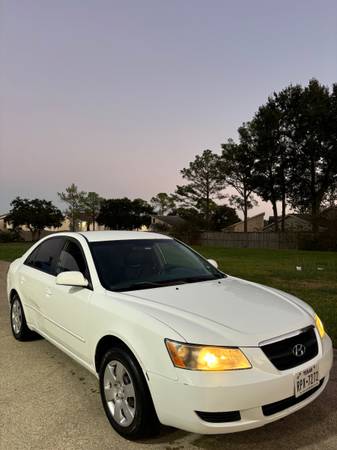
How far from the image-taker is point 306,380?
2.69 meters

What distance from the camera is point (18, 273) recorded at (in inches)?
206

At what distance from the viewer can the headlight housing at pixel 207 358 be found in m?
2.47

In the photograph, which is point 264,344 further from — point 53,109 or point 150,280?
point 53,109

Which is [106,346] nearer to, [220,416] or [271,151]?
[220,416]

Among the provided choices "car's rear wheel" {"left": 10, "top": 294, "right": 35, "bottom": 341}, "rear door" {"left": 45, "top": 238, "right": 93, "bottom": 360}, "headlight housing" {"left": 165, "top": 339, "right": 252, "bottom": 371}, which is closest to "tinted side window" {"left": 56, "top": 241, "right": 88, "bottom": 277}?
"rear door" {"left": 45, "top": 238, "right": 93, "bottom": 360}

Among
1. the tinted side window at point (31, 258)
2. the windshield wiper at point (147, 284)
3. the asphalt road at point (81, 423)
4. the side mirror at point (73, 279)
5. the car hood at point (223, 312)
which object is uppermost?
the tinted side window at point (31, 258)

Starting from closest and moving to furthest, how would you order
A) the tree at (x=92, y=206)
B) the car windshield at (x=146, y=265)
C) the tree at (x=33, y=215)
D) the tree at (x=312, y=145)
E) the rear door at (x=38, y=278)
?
the car windshield at (x=146, y=265) → the rear door at (x=38, y=278) → the tree at (x=312, y=145) → the tree at (x=33, y=215) → the tree at (x=92, y=206)

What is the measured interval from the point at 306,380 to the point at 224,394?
2.24 ft

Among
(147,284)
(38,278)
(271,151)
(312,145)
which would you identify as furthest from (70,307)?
(271,151)

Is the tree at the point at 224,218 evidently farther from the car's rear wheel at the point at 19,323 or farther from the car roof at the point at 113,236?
the car roof at the point at 113,236

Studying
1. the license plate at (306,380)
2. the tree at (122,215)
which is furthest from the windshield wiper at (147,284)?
the tree at (122,215)

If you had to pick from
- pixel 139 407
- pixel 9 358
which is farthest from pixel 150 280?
pixel 9 358

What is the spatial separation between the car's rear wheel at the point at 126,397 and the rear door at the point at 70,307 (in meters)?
0.46

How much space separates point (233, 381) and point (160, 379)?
0.48 m
